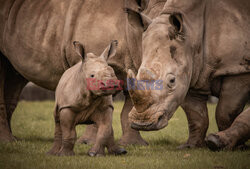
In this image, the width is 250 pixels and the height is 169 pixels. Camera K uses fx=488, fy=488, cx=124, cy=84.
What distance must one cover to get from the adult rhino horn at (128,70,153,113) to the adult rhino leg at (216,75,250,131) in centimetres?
119

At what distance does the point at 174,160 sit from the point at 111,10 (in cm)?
272

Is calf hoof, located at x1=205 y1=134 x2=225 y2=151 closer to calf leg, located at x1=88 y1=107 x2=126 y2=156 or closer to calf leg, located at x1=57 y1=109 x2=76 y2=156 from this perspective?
calf leg, located at x1=88 y1=107 x2=126 y2=156

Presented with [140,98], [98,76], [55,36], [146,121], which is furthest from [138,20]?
[55,36]

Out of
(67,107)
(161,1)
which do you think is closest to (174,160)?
(67,107)

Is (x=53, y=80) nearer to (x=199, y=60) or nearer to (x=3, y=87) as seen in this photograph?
(x=3, y=87)

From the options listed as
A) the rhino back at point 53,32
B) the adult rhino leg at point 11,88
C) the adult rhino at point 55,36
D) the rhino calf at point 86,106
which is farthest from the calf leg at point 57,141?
the adult rhino leg at point 11,88

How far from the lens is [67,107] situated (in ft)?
18.5

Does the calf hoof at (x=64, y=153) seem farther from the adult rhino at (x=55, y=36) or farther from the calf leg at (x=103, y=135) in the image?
the adult rhino at (x=55, y=36)

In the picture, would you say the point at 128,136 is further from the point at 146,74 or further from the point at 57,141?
the point at 146,74

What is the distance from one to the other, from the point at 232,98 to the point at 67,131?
210cm

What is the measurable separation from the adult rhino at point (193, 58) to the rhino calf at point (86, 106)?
1.40 ft

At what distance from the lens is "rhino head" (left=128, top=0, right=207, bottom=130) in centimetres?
539

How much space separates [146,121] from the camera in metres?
5.38

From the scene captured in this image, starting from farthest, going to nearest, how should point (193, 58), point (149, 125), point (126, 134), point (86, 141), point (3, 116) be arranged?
1. point (3, 116)
2. point (86, 141)
3. point (126, 134)
4. point (193, 58)
5. point (149, 125)
